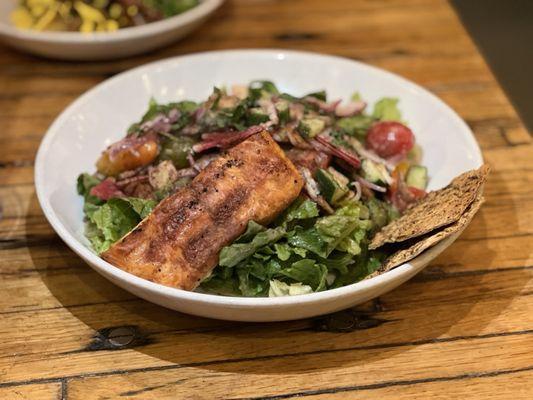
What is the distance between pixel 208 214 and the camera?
7.60 feet

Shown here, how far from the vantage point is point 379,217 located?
2.62m

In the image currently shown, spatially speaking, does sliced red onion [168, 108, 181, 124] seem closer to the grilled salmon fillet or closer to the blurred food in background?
A: the grilled salmon fillet

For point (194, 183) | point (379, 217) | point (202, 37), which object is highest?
point (194, 183)

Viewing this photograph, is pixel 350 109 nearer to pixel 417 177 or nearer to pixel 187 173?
pixel 417 177

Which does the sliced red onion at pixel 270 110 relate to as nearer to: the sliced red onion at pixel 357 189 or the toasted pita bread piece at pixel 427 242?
the sliced red onion at pixel 357 189

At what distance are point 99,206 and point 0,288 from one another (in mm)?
481

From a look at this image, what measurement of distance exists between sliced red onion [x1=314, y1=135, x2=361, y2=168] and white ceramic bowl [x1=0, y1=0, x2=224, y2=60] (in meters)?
1.55

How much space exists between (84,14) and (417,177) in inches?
84.1

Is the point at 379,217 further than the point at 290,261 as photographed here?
Yes

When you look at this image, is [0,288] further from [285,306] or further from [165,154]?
[285,306]

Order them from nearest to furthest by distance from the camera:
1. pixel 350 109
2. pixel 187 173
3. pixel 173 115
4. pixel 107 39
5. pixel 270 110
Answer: pixel 187 173 → pixel 270 110 → pixel 173 115 → pixel 350 109 → pixel 107 39

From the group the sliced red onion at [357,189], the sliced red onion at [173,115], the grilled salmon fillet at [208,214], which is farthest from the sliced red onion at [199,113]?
the sliced red onion at [357,189]

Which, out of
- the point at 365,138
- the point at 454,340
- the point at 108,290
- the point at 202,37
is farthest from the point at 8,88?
the point at 454,340

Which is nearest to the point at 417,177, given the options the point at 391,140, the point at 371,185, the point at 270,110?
the point at 391,140
